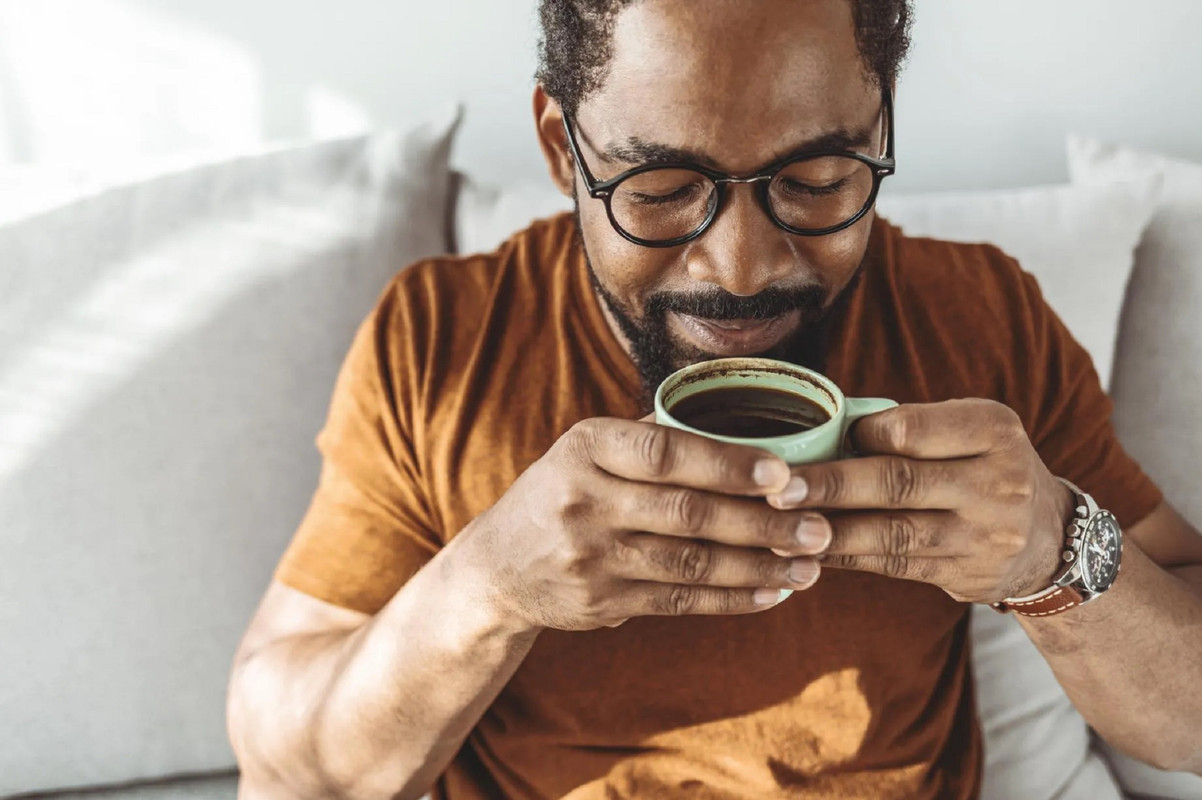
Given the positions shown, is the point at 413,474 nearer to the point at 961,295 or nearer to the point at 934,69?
the point at 961,295

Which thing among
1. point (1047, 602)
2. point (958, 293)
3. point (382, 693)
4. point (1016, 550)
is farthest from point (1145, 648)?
point (382, 693)

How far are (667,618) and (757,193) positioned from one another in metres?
0.44

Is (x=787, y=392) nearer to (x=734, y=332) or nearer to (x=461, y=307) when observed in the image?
(x=734, y=332)

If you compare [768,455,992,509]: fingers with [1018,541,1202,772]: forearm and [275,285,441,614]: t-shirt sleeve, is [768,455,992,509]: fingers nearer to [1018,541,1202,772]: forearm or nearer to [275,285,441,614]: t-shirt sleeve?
[1018,541,1202,772]: forearm

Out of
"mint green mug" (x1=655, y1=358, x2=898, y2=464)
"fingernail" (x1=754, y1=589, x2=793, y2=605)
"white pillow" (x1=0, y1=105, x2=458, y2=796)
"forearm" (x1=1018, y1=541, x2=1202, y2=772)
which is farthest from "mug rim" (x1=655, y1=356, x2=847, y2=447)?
"white pillow" (x1=0, y1=105, x2=458, y2=796)

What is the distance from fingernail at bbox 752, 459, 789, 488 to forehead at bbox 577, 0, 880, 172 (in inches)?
12.9

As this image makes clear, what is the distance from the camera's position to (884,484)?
28.8 inches

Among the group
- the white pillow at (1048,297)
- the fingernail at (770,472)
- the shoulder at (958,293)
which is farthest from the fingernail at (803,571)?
the white pillow at (1048,297)

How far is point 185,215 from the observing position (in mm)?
1415

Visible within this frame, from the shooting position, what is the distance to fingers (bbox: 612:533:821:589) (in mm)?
754

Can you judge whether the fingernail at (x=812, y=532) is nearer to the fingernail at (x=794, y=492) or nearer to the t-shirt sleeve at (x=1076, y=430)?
the fingernail at (x=794, y=492)

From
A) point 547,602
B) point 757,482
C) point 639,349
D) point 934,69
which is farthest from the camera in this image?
point 934,69

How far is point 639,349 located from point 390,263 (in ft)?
1.77

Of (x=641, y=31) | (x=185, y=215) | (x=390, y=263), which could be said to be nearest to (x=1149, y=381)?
(x=641, y=31)
